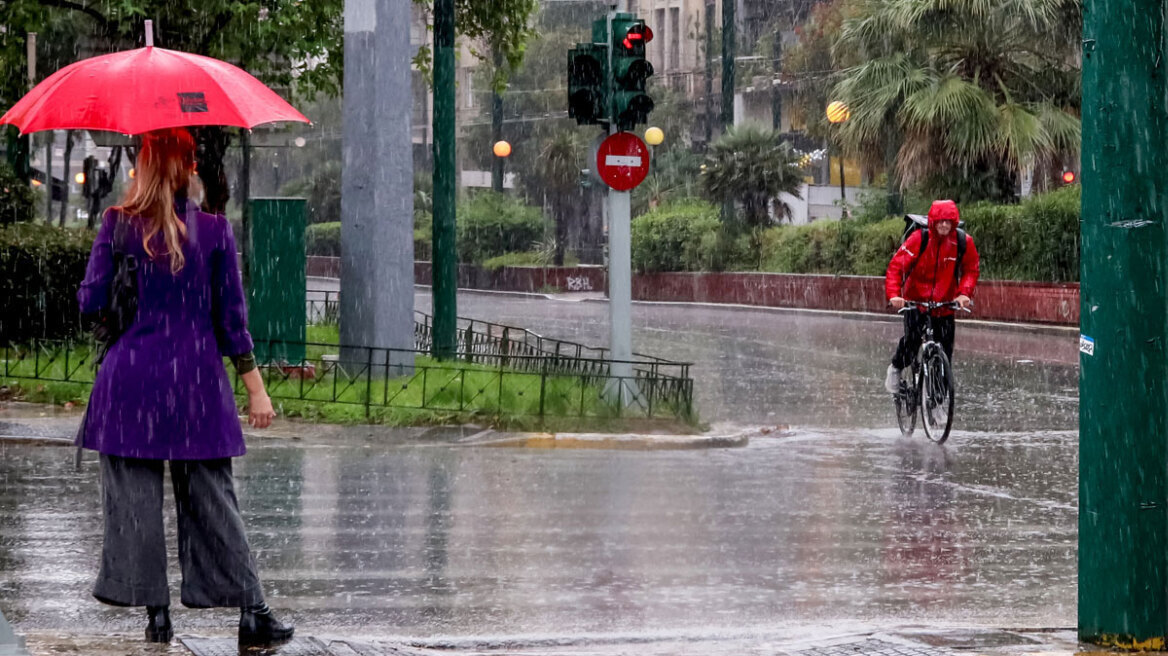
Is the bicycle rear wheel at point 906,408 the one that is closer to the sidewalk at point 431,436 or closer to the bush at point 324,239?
the sidewalk at point 431,436

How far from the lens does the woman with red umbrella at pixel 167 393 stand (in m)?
6.10

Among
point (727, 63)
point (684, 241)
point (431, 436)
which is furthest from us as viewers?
point (684, 241)

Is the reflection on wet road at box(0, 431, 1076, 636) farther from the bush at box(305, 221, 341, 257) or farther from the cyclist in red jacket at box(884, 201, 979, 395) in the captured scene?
the bush at box(305, 221, 341, 257)

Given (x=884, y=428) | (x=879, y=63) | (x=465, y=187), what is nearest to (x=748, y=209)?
(x=879, y=63)

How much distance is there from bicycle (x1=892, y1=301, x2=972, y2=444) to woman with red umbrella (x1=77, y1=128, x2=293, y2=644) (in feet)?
29.1

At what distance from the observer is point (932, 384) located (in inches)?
564

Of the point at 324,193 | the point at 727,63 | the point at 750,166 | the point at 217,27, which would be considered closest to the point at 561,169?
the point at 727,63

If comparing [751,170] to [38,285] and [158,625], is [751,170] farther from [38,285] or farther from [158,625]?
[158,625]

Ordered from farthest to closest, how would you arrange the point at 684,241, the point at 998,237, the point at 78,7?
the point at 684,241 → the point at 998,237 → the point at 78,7

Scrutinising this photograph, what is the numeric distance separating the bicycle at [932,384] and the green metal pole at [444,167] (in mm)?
6346

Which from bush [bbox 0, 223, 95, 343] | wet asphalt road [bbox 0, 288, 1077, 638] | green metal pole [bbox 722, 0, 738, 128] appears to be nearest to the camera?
wet asphalt road [bbox 0, 288, 1077, 638]

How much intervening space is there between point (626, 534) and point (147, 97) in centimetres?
428

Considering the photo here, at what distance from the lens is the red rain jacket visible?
14.2 m

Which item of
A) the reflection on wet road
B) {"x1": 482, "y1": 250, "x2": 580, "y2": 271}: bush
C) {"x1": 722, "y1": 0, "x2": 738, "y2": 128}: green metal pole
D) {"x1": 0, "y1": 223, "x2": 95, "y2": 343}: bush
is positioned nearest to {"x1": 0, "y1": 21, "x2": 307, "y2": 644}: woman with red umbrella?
the reflection on wet road
